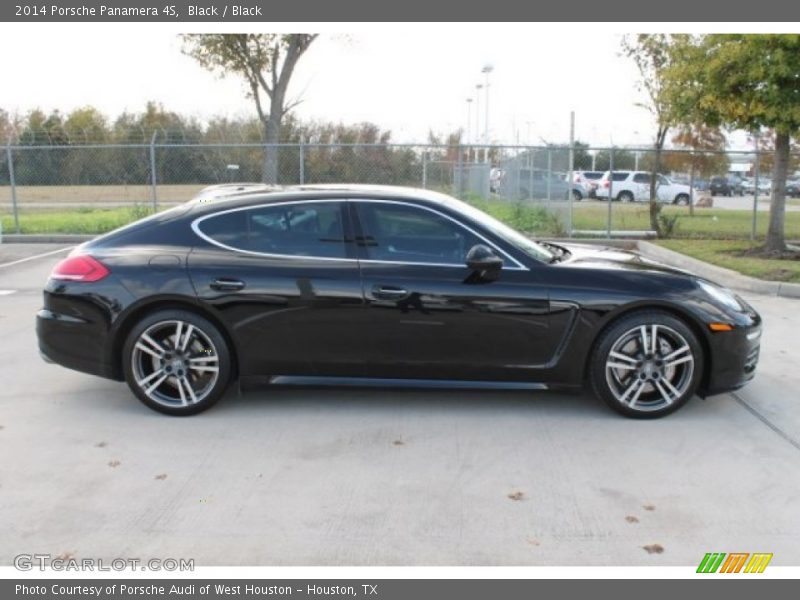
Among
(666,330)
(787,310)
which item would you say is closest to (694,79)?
(787,310)

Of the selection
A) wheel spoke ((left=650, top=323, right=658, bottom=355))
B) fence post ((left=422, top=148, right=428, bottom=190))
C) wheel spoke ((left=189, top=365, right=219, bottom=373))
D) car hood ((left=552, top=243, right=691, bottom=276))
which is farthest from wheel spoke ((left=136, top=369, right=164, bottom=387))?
fence post ((left=422, top=148, right=428, bottom=190))

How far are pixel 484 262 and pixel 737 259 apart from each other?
8.52 metres

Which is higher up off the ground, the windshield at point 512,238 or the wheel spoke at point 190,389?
the windshield at point 512,238

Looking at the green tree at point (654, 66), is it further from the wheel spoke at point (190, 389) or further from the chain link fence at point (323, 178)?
the wheel spoke at point (190, 389)

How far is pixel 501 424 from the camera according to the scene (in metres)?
5.18

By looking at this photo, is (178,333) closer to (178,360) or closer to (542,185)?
(178,360)

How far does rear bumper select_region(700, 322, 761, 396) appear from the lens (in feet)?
16.9

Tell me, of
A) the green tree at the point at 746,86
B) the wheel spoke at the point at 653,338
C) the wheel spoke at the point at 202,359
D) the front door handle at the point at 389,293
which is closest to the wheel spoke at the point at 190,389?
the wheel spoke at the point at 202,359

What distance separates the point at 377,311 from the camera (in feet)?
16.9

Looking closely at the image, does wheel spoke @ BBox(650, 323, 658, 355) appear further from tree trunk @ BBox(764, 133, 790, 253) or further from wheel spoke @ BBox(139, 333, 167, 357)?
tree trunk @ BBox(764, 133, 790, 253)

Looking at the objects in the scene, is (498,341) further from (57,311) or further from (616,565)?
(57,311)

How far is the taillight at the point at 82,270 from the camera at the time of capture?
534 centimetres

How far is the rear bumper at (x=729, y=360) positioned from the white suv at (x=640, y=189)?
17.8 m

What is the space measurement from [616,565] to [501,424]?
1.79 meters
